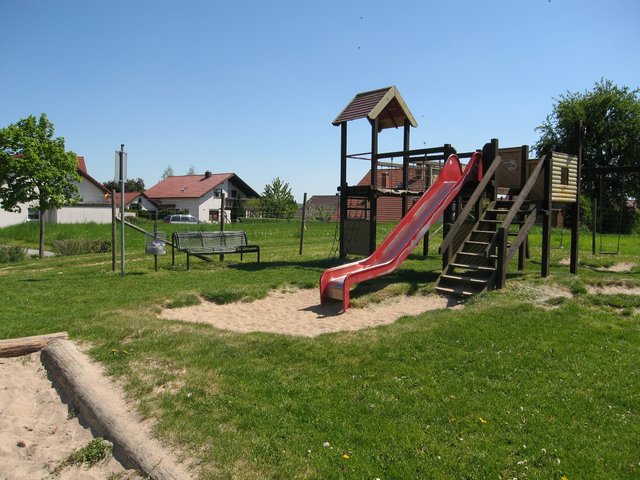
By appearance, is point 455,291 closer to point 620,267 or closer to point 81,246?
point 620,267

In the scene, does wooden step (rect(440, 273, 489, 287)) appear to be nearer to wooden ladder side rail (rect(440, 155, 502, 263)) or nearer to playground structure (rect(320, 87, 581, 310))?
playground structure (rect(320, 87, 581, 310))

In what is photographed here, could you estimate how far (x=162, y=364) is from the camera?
5.76 m

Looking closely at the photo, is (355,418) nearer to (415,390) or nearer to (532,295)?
(415,390)

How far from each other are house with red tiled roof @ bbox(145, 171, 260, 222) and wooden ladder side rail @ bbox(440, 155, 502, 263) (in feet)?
153

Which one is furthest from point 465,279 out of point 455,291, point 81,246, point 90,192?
point 90,192

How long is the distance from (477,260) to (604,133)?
43264 millimetres

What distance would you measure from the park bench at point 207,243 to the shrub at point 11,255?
884 cm

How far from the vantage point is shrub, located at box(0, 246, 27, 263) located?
64.0ft

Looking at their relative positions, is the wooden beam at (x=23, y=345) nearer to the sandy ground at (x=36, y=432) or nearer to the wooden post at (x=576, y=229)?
the sandy ground at (x=36, y=432)

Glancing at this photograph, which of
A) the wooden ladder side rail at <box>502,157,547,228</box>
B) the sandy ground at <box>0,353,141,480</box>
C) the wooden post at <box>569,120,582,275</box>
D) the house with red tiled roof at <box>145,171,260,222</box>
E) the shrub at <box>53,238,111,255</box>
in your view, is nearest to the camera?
A: the sandy ground at <box>0,353,141,480</box>

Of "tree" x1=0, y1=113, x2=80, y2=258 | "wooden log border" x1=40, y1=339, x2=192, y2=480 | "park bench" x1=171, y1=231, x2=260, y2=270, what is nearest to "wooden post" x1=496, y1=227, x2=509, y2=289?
"wooden log border" x1=40, y1=339, x2=192, y2=480

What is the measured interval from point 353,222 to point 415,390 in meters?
10.0

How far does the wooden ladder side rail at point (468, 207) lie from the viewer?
1019 centimetres

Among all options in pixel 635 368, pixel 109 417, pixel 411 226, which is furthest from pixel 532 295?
pixel 109 417
